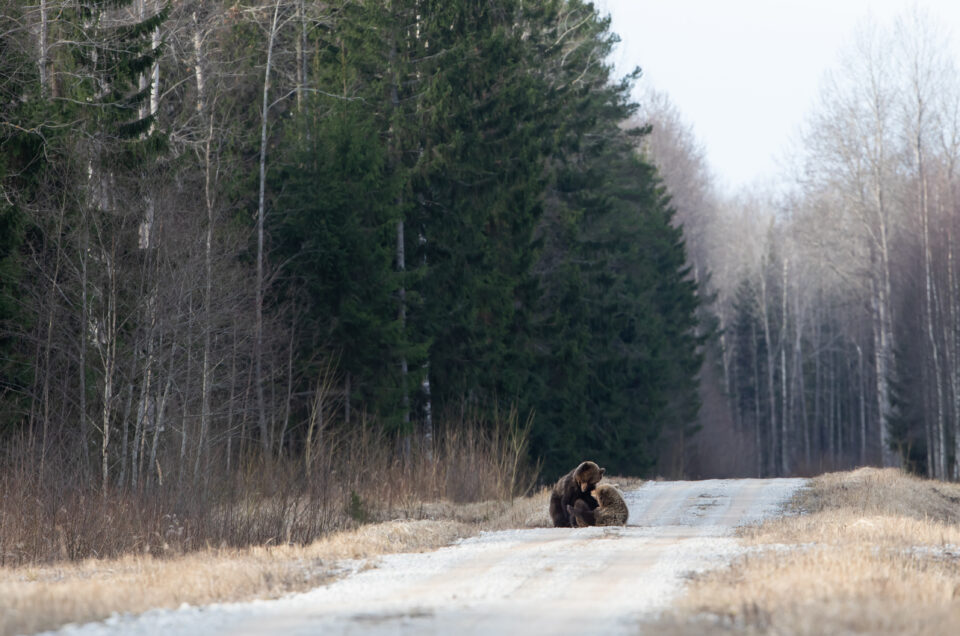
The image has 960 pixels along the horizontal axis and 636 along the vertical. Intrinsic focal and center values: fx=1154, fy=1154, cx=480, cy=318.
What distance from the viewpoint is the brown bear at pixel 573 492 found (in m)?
13.9

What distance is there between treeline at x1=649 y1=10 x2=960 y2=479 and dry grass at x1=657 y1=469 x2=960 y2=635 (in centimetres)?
2620

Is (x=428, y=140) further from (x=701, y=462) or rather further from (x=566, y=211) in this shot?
(x=701, y=462)

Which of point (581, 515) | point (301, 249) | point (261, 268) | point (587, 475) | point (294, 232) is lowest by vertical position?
point (581, 515)

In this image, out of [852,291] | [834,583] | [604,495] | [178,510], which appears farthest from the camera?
[852,291]

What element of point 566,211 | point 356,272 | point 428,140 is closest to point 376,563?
point 356,272

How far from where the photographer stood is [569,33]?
35812 millimetres

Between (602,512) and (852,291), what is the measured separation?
154 feet

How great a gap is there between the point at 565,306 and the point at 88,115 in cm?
1693

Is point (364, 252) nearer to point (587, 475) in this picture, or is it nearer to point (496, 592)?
point (587, 475)

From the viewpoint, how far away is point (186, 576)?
841 cm

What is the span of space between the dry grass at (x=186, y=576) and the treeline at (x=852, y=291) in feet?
93.2

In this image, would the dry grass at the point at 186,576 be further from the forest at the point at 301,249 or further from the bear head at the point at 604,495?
the forest at the point at 301,249

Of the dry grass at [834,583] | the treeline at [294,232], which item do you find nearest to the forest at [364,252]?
the treeline at [294,232]

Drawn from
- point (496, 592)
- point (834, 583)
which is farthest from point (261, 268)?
point (834, 583)
